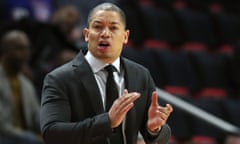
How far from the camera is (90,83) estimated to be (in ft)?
7.49

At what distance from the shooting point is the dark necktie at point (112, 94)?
2288 millimetres

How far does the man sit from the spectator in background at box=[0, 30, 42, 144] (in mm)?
2295

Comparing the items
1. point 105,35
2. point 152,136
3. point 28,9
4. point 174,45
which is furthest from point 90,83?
point 174,45

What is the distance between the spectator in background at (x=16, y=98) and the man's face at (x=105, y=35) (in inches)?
92.0

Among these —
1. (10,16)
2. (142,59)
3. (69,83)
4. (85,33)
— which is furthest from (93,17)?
(10,16)

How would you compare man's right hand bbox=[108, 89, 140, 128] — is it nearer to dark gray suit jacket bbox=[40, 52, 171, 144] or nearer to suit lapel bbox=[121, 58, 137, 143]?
dark gray suit jacket bbox=[40, 52, 171, 144]

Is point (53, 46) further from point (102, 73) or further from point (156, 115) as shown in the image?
point (156, 115)

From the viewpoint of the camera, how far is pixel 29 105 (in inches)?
190

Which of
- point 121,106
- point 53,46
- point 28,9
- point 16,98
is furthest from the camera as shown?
point 28,9

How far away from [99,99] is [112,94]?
5 centimetres

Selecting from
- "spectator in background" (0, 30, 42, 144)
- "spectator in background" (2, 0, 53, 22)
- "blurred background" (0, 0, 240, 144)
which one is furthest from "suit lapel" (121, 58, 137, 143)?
"spectator in background" (2, 0, 53, 22)

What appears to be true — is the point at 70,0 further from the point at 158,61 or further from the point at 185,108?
the point at 185,108

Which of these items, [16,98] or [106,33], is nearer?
[106,33]

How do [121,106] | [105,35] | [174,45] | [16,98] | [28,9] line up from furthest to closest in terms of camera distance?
1. [174,45]
2. [28,9]
3. [16,98]
4. [105,35]
5. [121,106]
